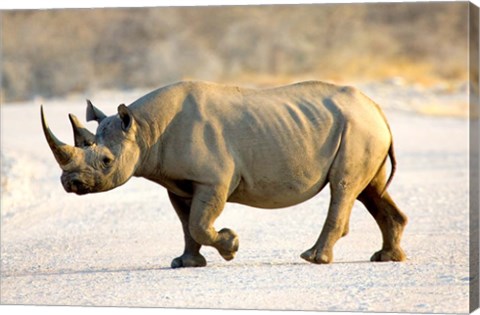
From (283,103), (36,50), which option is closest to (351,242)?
(283,103)

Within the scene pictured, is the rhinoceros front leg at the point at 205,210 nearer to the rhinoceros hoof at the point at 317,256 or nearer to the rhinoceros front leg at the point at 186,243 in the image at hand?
the rhinoceros front leg at the point at 186,243

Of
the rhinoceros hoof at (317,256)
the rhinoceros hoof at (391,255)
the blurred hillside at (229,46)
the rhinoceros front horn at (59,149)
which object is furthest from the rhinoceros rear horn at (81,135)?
the blurred hillside at (229,46)

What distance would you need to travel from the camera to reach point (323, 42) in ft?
164

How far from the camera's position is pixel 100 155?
10867 mm

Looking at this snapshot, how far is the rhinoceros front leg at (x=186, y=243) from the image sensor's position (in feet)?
38.1

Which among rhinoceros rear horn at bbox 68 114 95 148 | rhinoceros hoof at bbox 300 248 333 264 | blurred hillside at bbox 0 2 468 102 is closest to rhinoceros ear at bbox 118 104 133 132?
rhinoceros rear horn at bbox 68 114 95 148

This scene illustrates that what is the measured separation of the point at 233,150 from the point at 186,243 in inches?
40.3

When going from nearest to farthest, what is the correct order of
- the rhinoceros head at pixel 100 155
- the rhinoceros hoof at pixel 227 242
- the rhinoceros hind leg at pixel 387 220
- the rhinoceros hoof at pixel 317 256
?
the rhinoceros head at pixel 100 155 < the rhinoceros hoof at pixel 227 242 < the rhinoceros hoof at pixel 317 256 < the rhinoceros hind leg at pixel 387 220

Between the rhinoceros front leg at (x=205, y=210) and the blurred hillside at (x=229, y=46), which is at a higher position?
the rhinoceros front leg at (x=205, y=210)

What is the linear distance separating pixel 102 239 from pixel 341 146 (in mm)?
4243

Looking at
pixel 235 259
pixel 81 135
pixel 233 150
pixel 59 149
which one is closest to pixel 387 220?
pixel 235 259

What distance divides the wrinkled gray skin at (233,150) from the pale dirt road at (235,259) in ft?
1.60

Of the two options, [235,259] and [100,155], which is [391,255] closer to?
[235,259]

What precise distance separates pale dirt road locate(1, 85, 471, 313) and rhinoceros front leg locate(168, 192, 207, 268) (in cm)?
17
